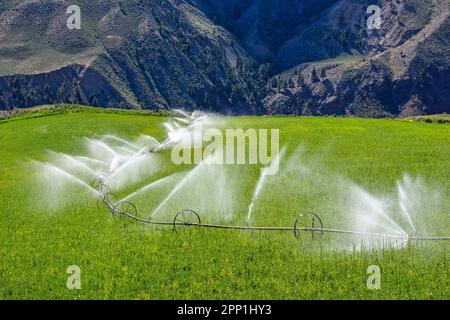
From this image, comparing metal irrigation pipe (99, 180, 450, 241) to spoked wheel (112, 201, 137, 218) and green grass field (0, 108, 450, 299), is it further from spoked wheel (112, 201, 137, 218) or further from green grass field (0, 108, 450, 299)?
green grass field (0, 108, 450, 299)

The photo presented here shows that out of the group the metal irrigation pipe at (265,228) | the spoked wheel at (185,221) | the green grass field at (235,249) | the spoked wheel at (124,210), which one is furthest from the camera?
the spoked wheel at (124,210)

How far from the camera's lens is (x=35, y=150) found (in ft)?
172

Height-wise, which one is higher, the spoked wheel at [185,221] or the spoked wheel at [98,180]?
the spoked wheel at [98,180]

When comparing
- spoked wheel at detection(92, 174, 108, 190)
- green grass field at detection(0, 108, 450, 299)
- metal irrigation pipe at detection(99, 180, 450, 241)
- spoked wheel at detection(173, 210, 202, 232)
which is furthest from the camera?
spoked wheel at detection(92, 174, 108, 190)

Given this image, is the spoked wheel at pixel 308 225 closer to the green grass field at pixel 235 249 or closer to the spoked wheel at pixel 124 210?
the green grass field at pixel 235 249

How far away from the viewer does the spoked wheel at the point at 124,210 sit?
26.3 metres

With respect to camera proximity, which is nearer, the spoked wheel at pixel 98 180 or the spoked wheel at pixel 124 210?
the spoked wheel at pixel 124 210

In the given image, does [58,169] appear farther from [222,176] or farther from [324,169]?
[324,169]

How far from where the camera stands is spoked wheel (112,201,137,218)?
2626cm

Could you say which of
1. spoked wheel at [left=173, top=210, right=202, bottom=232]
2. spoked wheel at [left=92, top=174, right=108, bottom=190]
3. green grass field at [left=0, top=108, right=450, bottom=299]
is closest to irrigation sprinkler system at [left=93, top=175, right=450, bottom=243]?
spoked wheel at [left=173, top=210, right=202, bottom=232]

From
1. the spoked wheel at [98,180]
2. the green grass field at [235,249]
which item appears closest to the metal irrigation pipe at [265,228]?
the green grass field at [235,249]

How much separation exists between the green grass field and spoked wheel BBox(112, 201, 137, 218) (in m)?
0.62

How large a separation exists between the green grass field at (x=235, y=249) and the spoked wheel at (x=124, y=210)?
2.04 feet
